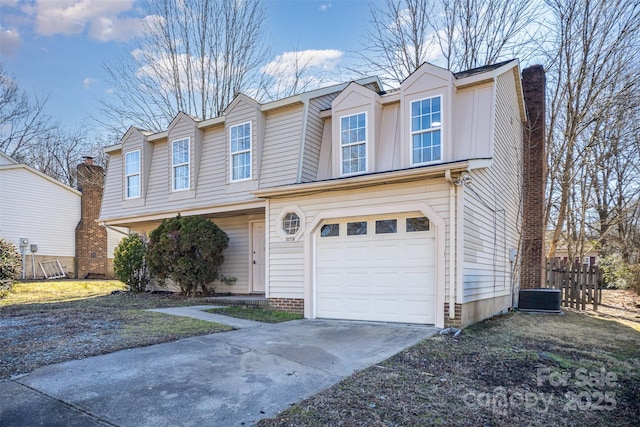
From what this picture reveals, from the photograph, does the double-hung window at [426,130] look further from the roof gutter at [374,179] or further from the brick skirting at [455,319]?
the brick skirting at [455,319]

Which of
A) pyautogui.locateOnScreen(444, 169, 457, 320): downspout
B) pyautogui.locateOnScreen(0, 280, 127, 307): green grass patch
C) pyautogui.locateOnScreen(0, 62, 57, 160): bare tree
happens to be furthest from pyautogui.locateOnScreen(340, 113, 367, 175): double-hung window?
pyautogui.locateOnScreen(0, 62, 57, 160): bare tree

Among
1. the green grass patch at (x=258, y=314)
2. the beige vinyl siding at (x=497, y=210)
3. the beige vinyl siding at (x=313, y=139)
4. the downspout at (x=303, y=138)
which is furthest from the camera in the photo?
the beige vinyl siding at (x=313, y=139)

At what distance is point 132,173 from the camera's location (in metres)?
13.9

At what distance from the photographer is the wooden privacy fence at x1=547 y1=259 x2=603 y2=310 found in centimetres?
1212

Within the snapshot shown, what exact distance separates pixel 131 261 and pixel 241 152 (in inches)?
Answer: 228

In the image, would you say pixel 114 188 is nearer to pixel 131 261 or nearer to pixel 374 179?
pixel 131 261

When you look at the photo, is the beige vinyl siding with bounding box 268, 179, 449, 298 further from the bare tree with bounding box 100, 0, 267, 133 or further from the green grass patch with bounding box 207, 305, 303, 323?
the bare tree with bounding box 100, 0, 267, 133

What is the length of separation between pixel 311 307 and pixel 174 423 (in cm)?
563

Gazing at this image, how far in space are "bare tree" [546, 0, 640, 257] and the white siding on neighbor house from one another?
23114 millimetres

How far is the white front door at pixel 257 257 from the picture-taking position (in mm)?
11953

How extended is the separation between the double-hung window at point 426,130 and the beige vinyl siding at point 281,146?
9.82 feet

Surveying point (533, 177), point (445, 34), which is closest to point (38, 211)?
point (445, 34)

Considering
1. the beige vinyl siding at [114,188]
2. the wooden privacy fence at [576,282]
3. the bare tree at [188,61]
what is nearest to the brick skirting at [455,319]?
the wooden privacy fence at [576,282]

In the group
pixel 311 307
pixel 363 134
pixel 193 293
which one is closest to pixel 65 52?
pixel 193 293
